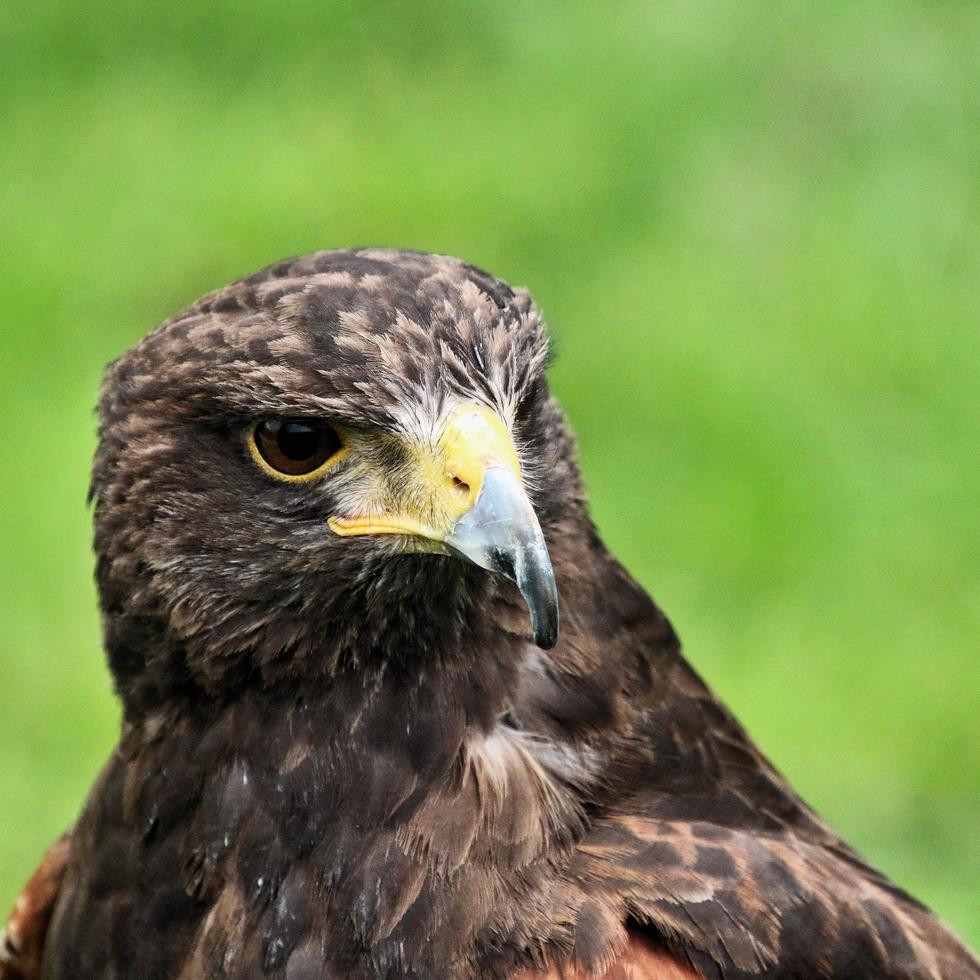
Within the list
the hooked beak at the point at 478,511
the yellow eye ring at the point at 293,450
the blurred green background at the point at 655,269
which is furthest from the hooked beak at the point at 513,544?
the blurred green background at the point at 655,269

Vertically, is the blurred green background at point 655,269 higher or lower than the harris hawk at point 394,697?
higher

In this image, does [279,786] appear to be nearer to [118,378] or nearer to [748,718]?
[118,378]

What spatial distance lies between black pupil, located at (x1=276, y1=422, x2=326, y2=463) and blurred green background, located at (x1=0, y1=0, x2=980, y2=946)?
3.60 m

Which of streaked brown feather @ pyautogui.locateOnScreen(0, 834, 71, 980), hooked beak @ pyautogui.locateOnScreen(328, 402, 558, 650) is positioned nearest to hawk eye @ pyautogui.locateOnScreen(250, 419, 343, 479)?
hooked beak @ pyautogui.locateOnScreen(328, 402, 558, 650)

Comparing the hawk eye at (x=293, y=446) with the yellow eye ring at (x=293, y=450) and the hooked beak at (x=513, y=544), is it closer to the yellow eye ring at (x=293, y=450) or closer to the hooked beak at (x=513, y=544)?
the yellow eye ring at (x=293, y=450)

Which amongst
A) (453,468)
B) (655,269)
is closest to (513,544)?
(453,468)

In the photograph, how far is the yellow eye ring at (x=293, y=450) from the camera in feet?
10.4

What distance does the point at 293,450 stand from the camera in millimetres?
3186

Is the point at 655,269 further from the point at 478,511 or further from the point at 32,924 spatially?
the point at 478,511

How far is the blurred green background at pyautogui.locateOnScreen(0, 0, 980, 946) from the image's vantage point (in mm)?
6645

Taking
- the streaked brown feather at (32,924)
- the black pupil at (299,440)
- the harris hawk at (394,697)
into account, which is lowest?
the streaked brown feather at (32,924)

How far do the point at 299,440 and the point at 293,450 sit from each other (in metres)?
0.02

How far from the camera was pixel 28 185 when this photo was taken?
8570 mm

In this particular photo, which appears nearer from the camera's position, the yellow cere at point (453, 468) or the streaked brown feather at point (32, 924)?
the yellow cere at point (453, 468)
